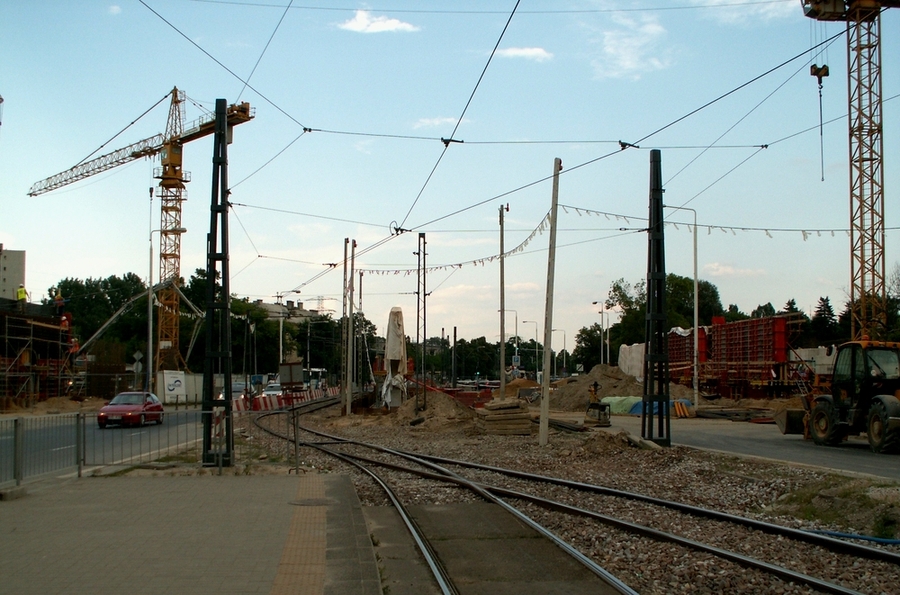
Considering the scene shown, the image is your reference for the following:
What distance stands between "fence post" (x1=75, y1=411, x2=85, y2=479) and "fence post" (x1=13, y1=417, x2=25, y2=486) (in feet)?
6.17

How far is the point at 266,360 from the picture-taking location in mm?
112500

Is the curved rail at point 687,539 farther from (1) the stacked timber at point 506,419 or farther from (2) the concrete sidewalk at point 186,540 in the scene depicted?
(1) the stacked timber at point 506,419

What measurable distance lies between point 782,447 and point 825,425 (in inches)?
50.7

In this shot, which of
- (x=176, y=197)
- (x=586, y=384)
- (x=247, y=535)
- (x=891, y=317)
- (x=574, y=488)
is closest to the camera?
(x=247, y=535)

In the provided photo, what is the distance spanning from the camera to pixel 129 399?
2903cm

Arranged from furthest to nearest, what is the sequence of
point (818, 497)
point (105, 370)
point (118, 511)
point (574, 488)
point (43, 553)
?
point (105, 370)
point (574, 488)
point (818, 497)
point (118, 511)
point (43, 553)

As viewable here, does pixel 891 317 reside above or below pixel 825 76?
below

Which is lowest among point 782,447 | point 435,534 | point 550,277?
point 782,447

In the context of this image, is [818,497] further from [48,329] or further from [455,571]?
[48,329]

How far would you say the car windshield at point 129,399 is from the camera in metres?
28.8

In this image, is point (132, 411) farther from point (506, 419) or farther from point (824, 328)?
point (824, 328)

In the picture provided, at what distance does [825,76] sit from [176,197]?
4743cm

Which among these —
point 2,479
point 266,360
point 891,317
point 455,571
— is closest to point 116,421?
point 2,479

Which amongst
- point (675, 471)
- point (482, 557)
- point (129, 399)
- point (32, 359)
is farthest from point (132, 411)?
point (32, 359)
